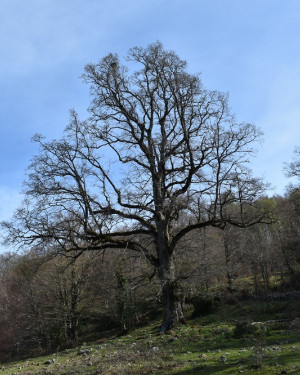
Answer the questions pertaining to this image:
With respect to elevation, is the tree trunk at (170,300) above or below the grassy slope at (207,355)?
above

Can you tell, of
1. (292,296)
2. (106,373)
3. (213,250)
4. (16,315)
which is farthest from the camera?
(16,315)

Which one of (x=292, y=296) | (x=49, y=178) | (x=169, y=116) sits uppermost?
(x=169, y=116)

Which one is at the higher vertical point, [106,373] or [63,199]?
[63,199]

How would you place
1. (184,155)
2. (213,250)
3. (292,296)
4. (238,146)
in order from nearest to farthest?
(238,146), (184,155), (292,296), (213,250)

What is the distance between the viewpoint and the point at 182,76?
1730 cm

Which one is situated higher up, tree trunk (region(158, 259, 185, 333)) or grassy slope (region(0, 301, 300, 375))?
tree trunk (region(158, 259, 185, 333))

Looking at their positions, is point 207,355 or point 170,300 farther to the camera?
point 170,300

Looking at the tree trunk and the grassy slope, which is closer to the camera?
the grassy slope

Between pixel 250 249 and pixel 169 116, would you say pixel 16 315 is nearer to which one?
pixel 250 249

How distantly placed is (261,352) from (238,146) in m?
11.0

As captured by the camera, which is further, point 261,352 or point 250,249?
point 250,249

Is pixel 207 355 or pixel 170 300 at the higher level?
pixel 170 300

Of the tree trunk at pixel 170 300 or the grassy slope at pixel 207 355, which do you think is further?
the tree trunk at pixel 170 300

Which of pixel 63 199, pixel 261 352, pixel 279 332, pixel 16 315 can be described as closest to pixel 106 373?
pixel 261 352
